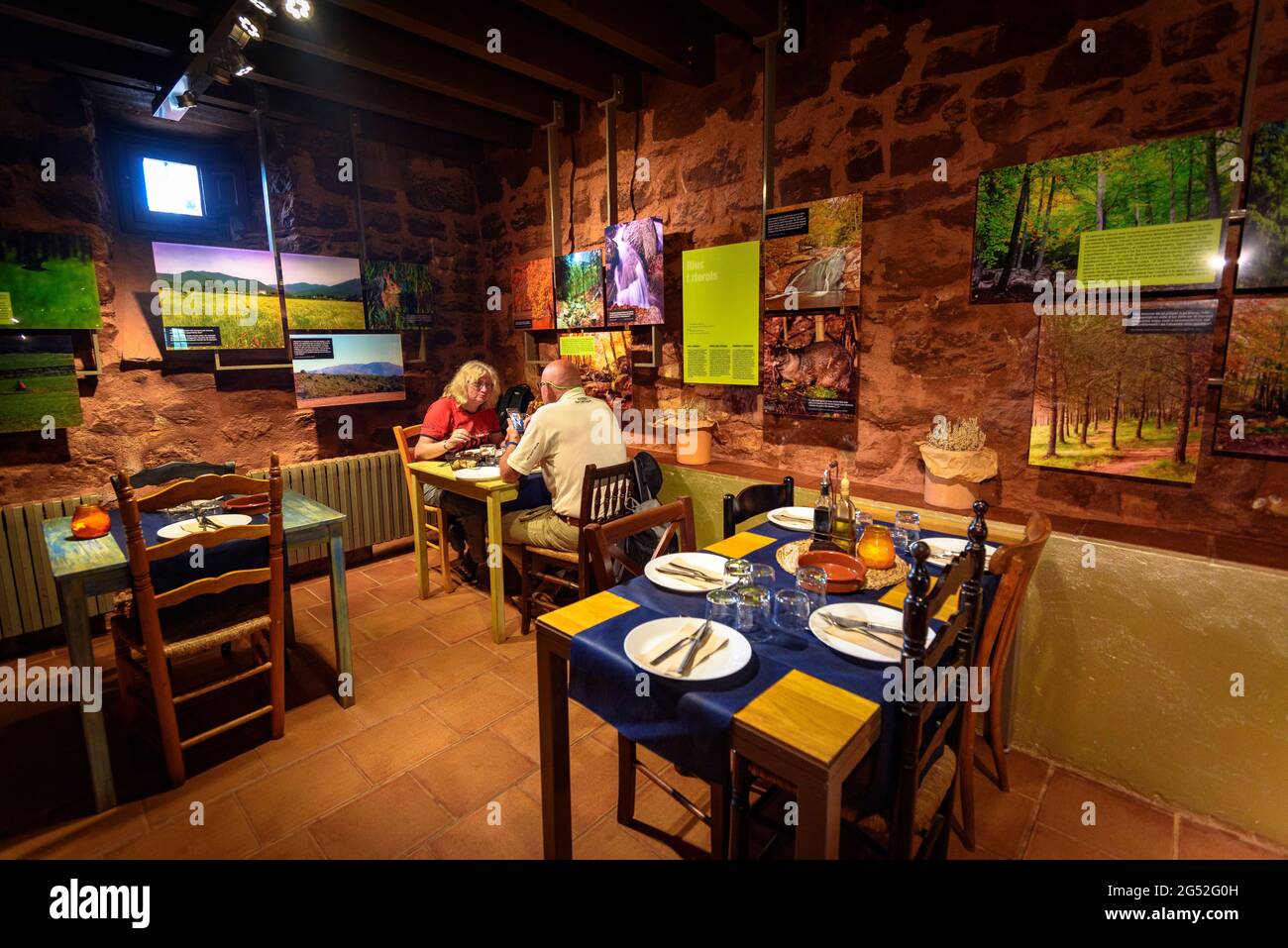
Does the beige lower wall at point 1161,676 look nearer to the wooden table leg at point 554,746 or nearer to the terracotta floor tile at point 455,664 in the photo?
the wooden table leg at point 554,746

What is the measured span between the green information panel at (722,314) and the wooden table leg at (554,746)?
7.34ft

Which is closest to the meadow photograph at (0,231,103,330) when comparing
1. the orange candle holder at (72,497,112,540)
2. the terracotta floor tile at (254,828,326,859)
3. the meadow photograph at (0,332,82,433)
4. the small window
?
the meadow photograph at (0,332,82,433)

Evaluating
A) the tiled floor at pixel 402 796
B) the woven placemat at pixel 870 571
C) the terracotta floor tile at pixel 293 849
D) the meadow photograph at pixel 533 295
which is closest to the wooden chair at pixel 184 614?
the tiled floor at pixel 402 796

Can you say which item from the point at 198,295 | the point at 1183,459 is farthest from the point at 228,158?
the point at 1183,459

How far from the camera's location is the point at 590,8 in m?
2.79

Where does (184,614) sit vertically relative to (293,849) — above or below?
above

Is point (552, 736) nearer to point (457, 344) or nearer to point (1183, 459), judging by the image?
point (1183, 459)

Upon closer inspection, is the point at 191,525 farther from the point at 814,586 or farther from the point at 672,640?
the point at 814,586

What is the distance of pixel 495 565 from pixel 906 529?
1901 millimetres

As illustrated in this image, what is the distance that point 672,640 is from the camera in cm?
140

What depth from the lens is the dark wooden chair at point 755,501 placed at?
7.48 feet

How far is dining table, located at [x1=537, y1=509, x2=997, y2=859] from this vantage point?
3.55 ft

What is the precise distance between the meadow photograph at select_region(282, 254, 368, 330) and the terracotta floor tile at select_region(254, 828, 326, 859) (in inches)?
124

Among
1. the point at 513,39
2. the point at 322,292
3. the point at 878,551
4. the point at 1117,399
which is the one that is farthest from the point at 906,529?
the point at 322,292
